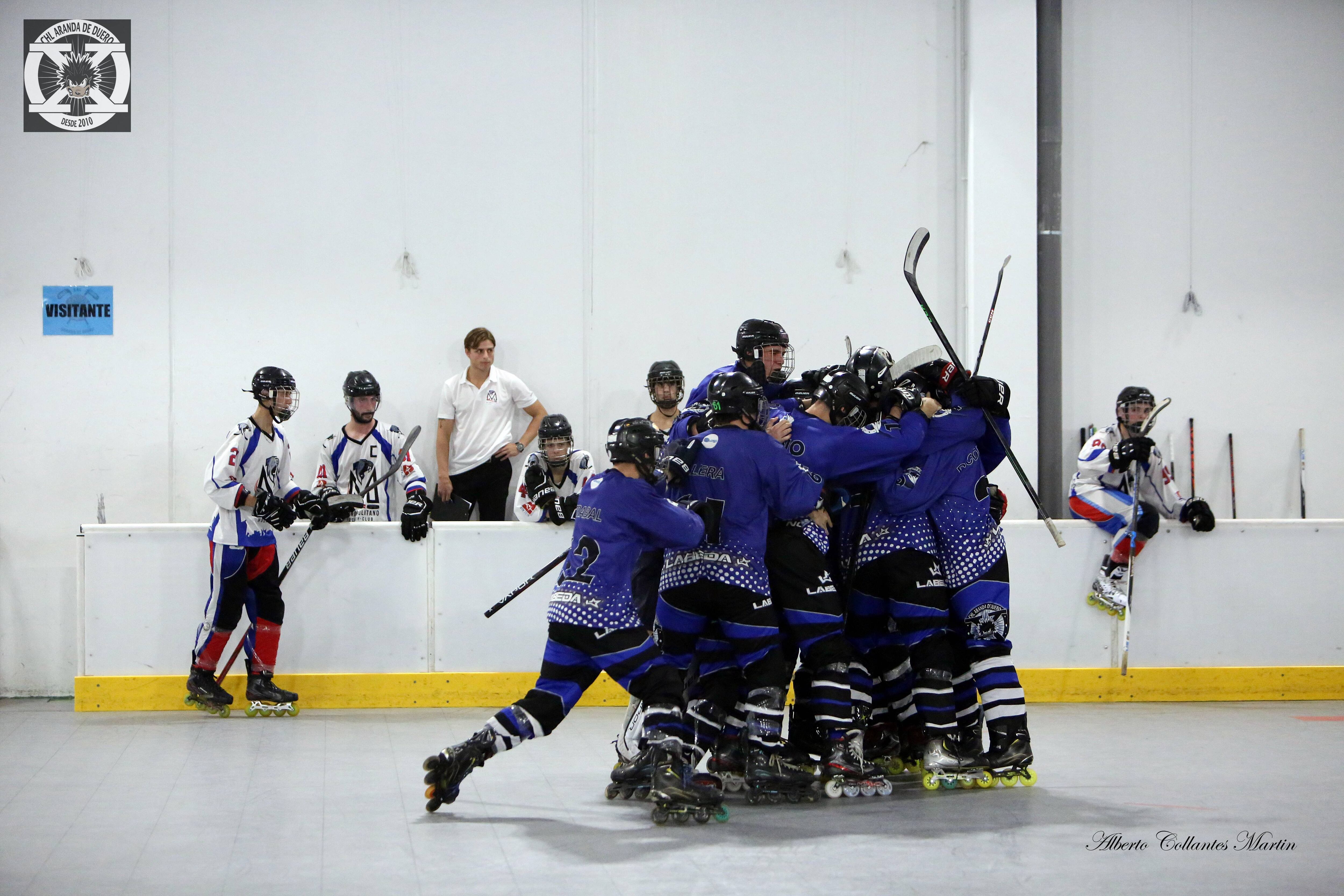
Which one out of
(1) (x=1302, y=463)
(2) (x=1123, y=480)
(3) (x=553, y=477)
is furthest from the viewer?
(1) (x=1302, y=463)

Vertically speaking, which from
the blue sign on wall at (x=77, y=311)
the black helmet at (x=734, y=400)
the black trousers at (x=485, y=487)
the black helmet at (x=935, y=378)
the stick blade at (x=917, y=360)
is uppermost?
the blue sign on wall at (x=77, y=311)

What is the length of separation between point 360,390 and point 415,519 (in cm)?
105

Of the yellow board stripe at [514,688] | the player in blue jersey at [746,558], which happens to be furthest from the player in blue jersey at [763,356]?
the yellow board stripe at [514,688]

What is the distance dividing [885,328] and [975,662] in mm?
3848

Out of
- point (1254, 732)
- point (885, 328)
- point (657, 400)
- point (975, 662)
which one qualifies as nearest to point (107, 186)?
point (657, 400)

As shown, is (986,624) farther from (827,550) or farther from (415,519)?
(415,519)

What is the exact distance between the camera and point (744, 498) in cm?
438

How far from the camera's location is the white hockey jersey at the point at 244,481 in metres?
6.22

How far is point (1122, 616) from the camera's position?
664cm

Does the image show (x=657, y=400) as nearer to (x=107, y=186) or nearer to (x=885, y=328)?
(x=885, y=328)

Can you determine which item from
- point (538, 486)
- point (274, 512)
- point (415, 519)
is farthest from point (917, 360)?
point (274, 512)

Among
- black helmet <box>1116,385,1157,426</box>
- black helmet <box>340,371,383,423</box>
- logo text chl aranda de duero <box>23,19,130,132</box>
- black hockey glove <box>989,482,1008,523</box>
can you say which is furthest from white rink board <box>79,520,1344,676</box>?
logo text chl aranda de duero <box>23,19,130,132</box>

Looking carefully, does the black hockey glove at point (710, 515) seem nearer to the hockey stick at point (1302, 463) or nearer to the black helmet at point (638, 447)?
the black helmet at point (638, 447)

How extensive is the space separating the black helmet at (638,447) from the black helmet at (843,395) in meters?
0.82
